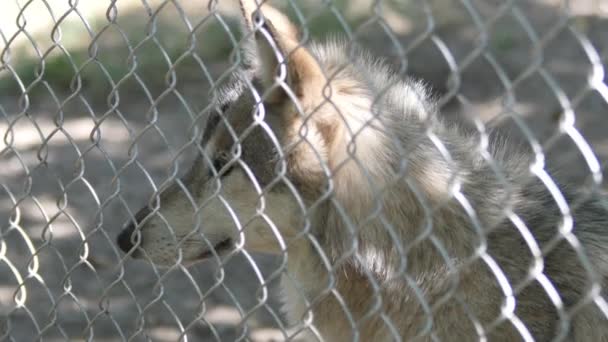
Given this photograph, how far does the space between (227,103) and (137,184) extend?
2.53m

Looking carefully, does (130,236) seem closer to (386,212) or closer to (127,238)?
(127,238)

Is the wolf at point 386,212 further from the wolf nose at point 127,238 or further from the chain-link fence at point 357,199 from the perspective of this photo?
the wolf nose at point 127,238

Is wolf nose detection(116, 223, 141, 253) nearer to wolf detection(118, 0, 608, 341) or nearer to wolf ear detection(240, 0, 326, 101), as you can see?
wolf detection(118, 0, 608, 341)

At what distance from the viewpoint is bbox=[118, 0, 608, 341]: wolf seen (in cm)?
277

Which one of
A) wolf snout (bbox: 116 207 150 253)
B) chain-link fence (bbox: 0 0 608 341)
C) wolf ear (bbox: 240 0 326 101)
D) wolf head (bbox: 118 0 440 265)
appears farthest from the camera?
wolf snout (bbox: 116 207 150 253)

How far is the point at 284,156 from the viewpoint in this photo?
2.52 m

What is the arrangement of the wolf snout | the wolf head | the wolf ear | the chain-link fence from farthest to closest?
the wolf snout < the wolf head < the wolf ear < the chain-link fence

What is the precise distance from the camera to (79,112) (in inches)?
261

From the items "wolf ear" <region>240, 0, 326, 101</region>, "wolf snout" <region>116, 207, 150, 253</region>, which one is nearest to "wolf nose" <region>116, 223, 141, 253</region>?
"wolf snout" <region>116, 207, 150, 253</region>

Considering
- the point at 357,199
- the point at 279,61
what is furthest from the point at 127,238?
the point at 279,61

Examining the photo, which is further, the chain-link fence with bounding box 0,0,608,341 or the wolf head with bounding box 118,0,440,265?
the wolf head with bounding box 118,0,440,265

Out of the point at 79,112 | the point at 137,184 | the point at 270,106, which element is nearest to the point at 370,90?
the point at 270,106

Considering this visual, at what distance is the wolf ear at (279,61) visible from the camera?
2.56 metres

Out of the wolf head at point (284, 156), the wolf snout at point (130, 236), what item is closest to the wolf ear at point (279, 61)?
the wolf head at point (284, 156)
